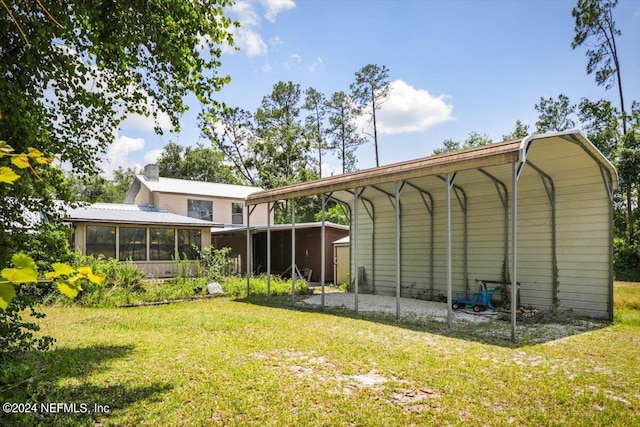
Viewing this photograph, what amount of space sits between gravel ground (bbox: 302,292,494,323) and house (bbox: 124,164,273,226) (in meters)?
12.9

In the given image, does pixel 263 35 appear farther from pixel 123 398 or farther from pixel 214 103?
pixel 123 398

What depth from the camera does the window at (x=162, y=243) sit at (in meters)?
17.1

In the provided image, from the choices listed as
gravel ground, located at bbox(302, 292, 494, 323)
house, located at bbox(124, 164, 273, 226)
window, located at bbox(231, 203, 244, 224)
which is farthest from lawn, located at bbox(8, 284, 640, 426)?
window, located at bbox(231, 203, 244, 224)

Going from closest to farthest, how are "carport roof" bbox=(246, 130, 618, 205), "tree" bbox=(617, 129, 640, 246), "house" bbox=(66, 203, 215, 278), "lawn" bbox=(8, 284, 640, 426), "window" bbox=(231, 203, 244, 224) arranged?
"lawn" bbox=(8, 284, 640, 426)
"carport roof" bbox=(246, 130, 618, 205)
"house" bbox=(66, 203, 215, 278)
"tree" bbox=(617, 129, 640, 246)
"window" bbox=(231, 203, 244, 224)

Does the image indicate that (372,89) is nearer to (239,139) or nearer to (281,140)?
(281,140)

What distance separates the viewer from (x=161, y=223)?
16.6 m

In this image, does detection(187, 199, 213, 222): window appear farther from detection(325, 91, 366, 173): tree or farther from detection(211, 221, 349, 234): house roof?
detection(325, 91, 366, 173): tree

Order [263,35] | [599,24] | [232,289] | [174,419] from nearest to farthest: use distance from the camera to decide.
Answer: [174,419] → [263,35] → [232,289] → [599,24]

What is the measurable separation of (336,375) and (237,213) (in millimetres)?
21121

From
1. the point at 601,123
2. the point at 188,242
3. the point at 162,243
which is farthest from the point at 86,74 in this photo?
the point at 601,123

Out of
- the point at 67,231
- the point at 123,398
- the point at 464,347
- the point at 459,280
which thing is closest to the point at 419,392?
the point at 464,347

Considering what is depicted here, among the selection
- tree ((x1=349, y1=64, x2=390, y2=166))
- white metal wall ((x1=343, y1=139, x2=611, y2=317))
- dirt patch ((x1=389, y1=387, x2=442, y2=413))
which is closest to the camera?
dirt patch ((x1=389, y1=387, x2=442, y2=413))

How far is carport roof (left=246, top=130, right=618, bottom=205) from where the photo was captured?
6.73m

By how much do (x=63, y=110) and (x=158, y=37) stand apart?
135 cm
